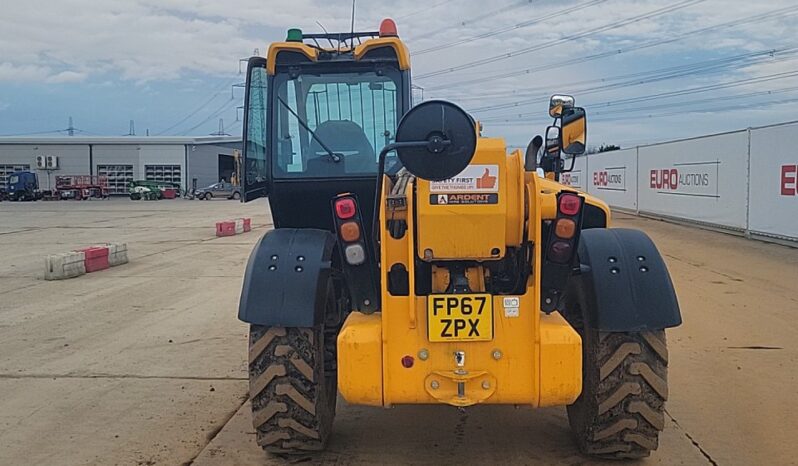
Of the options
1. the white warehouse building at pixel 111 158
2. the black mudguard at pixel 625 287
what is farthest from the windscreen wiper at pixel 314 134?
the white warehouse building at pixel 111 158

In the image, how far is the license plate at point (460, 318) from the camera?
13.5ft

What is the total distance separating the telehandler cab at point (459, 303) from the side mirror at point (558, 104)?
2.08ft

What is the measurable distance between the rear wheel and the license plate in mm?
863

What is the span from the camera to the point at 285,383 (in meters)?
4.56

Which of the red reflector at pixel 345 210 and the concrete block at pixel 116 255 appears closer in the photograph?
the red reflector at pixel 345 210

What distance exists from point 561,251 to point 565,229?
120 millimetres

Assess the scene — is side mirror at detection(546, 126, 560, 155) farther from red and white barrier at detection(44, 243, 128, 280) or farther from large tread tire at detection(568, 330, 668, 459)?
red and white barrier at detection(44, 243, 128, 280)

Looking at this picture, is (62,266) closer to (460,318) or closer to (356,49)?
(356,49)

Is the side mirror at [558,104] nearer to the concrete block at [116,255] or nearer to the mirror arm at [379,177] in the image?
the mirror arm at [379,177]

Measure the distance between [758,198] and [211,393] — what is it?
1497 cm

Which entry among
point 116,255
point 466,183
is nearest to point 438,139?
point 466,183

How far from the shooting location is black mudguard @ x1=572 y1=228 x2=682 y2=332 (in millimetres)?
4367

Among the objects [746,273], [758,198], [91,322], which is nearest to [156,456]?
[91,322]

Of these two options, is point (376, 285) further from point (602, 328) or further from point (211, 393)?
point (211, 393)
